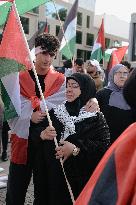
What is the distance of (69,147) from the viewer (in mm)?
2939

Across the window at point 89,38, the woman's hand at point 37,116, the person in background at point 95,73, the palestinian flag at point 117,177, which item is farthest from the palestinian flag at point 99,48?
the window at point 89,38

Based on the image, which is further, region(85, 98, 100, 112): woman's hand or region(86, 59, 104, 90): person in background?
region(86, 59, 104, 90): person in background

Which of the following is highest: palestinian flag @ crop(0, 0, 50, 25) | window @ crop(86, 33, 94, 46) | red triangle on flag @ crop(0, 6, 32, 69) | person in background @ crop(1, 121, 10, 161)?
window @ crop(86, 33, 94, 46)

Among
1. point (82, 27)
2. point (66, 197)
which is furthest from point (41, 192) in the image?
point (82, 27)

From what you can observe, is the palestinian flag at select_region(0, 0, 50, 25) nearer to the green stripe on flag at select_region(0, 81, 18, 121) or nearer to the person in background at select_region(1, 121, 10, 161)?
the green stripe on flag at select_region(0, 81, 18, 121)

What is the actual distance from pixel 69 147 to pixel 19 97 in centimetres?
68

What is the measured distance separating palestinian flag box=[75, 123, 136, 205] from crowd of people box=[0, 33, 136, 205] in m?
1.51

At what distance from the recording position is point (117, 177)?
1305 mm

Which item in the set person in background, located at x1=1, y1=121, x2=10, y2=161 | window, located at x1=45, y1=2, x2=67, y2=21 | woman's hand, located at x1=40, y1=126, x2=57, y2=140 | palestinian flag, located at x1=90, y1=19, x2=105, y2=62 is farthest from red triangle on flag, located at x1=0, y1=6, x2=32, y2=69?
window, located at x1=45, y1=2, x2=67, y2=21

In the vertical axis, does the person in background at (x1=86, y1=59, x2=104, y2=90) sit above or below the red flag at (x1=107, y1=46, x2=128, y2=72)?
below

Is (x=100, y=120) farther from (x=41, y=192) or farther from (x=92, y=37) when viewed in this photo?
(x=92, y=37)

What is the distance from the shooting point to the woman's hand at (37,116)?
132 inches

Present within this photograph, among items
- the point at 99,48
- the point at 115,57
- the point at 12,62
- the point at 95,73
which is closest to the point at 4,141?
the point at 95,73

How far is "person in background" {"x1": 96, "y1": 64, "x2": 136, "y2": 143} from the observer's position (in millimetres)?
Result: 3964
